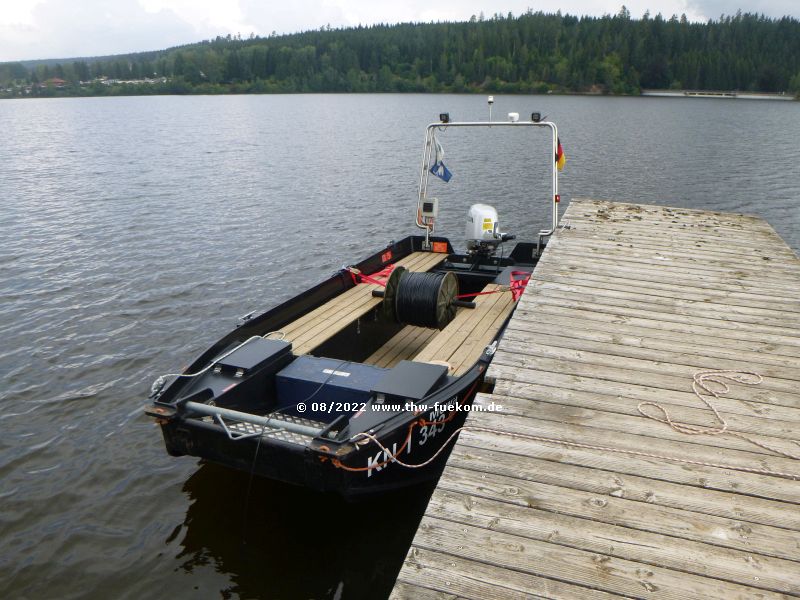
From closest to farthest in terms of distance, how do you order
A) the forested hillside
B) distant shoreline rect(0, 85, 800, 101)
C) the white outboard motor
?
the white outboard motor
distant shoreline rect(0, 85, 800, 101)
the forested hillside

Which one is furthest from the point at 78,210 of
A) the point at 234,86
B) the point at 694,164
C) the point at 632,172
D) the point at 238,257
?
the point at 234,86

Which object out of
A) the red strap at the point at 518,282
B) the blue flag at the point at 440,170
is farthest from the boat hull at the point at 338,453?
the blue flag at the point at 440,170

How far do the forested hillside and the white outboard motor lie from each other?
10270 cm

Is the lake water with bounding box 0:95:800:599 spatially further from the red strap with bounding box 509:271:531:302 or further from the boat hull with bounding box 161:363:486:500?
the red strap with bounding box 509:271:531:302

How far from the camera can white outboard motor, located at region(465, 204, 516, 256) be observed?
9.71 metres

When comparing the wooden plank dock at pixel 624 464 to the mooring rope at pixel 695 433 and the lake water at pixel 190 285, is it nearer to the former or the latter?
the mooring rope at pixel 695 433

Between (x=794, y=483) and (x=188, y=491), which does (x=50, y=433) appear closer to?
(x=188, y=491)

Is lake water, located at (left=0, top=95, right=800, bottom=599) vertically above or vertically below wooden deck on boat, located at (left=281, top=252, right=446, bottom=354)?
below

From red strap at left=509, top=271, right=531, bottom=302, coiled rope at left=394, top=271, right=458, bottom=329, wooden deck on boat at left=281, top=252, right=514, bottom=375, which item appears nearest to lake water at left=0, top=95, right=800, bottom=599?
wooden deck on boat at left=281, top=252, right=514, bottom=375

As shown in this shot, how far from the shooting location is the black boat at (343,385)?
4.90 meters

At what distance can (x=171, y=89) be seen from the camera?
12675cm

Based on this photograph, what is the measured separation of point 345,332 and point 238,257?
28.0 feet

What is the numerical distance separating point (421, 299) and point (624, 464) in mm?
3837

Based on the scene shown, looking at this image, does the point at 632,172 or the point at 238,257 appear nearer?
the point at 238,257
